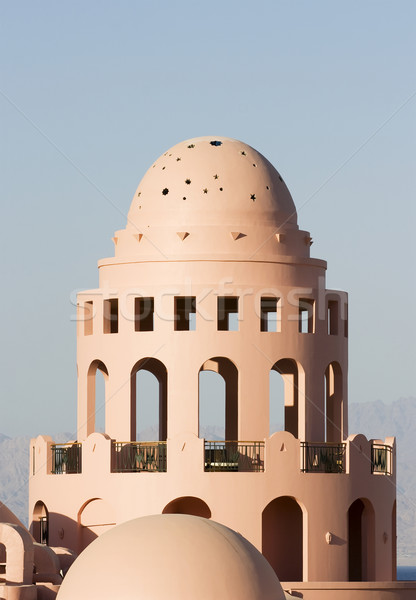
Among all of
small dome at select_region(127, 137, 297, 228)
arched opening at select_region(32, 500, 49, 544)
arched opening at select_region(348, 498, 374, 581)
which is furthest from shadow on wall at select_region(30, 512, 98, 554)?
small dome at select_region(127, 137, 297, 228)

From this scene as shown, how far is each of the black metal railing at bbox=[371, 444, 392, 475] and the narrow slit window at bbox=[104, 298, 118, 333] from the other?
8839 mm

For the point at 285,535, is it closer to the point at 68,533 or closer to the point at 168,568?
the point at 68,533

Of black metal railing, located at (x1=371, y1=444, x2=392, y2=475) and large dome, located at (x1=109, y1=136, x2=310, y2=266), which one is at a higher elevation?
large dome, located at (x1=109, y1=136, x2=310, y2=266)

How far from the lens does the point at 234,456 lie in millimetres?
51156

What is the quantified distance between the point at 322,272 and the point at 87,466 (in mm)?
9483

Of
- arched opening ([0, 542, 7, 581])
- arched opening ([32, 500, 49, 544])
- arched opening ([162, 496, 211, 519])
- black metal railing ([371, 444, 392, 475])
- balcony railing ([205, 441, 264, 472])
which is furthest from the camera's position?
arched opening ([32, 500, 49, 544])

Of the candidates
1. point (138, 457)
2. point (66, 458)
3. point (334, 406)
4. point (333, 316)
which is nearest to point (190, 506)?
point (138, 457)

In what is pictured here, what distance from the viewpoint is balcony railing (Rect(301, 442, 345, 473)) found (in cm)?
5147

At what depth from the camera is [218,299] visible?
54.9m

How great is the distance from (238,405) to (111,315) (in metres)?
5.61

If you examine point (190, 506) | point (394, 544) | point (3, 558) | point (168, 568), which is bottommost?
point (394, 544)

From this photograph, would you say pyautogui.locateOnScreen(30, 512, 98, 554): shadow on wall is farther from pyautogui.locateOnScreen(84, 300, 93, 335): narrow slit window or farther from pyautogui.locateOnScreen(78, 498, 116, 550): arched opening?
pyautogui.locateOnScreen(84, 300, 93, 335): narrow slit window

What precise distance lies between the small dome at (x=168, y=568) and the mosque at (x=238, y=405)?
736 centimetres

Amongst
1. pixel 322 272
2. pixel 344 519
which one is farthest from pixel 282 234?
pixel 344 519
